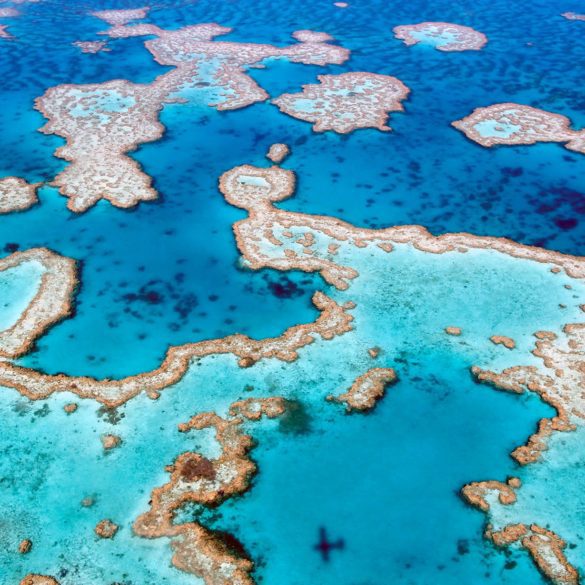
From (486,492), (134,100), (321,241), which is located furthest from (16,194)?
(486,492)

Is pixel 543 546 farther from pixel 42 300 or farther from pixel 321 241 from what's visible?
pixel 42 300

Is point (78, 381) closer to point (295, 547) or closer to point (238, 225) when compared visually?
point (295, 547)

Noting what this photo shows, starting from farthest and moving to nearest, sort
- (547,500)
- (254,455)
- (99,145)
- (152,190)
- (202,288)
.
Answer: (99,145)
(152,190)
(202,288)
(254,455)
(547,500)

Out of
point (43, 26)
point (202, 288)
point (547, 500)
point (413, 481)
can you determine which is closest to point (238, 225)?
point (202, 288)

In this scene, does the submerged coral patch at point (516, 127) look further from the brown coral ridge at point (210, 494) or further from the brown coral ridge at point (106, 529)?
the brown coral ridge at point (106, 529)

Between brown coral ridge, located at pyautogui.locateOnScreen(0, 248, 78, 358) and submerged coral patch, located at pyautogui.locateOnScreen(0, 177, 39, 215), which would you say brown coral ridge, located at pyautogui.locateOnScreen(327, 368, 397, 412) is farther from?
submerged coral patch, located at pyautogui.locateOnScreen(0, 177, 39, 215)

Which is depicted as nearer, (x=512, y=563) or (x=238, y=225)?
(x=512, y=563)
